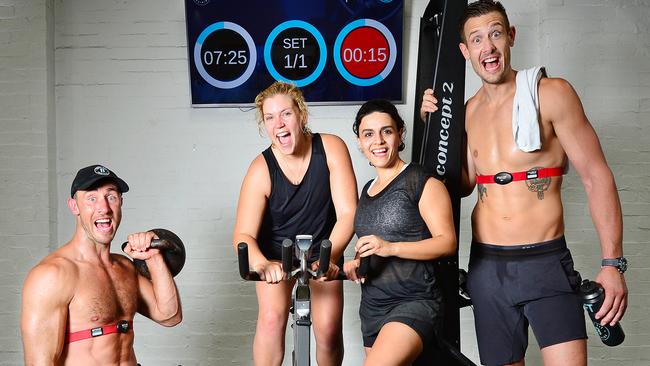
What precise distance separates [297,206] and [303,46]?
6.37 ft

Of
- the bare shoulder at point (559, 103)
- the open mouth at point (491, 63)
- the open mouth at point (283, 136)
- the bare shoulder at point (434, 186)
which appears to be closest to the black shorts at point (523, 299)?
the bare shoulder at point (434, 186)

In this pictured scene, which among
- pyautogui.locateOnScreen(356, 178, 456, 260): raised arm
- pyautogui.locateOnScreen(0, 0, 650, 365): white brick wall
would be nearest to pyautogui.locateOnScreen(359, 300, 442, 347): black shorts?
pyautogui.locateOnScreen(356, 178, 456, 260): raised arm

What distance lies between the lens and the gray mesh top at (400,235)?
9.44 feet

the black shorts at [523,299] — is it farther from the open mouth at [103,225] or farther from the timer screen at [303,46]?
the timer screen at [303,46]

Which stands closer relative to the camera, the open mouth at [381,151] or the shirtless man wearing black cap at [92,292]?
the shirtless man wearing black cap at [92,292]

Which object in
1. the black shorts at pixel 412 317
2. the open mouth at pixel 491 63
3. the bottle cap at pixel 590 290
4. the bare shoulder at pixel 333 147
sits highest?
the open mouth at pixel 491 63

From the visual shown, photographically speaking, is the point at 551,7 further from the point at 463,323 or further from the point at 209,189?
the point at 209,189

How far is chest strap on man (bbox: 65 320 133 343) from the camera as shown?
2938mm

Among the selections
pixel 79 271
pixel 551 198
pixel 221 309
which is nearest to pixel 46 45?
pixel 221 309

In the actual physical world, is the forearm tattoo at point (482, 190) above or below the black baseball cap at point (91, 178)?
below

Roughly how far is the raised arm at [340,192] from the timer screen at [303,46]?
5.32 ft

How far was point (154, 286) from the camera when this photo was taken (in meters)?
3.24

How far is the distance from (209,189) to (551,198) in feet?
9.22

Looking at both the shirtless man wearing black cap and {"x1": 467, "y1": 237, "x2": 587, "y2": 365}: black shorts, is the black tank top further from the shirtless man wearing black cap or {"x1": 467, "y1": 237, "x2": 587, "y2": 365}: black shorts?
{"x1": 467, "y1": 237, "x2": 587, "y2": 365}: black shorts
